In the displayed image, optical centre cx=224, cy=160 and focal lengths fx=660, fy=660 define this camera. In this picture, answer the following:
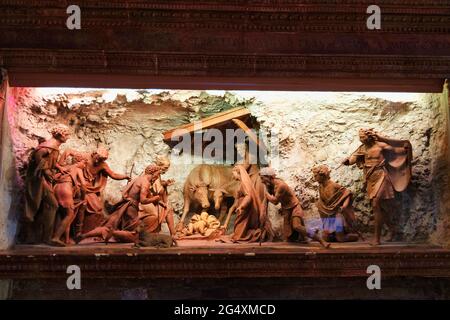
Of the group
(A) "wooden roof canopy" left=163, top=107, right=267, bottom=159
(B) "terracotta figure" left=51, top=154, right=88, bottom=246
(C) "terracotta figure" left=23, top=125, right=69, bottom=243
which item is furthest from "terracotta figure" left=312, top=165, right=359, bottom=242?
(C) "terracotta figure" left=23, top=125, right=69, bottom=243

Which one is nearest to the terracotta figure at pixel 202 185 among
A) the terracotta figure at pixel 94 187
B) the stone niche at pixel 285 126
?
the stone niche at pixel 285 126

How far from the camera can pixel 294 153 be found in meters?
7.87

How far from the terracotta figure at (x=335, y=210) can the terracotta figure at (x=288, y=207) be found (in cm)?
19

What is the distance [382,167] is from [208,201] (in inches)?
78.0

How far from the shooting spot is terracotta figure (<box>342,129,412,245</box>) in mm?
7203

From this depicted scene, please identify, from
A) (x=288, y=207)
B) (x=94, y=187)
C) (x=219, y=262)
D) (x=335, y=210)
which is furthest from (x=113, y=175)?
(x=335, y=210)

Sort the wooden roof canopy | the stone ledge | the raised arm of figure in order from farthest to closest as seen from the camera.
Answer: the wooden roof canopy < the raised arm of figure < the stone ledge

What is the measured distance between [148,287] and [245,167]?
69.4 inches

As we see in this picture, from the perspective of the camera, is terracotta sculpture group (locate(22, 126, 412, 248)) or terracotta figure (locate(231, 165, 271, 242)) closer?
terracotta sculpture group (locate(22, 126, 412, 248))

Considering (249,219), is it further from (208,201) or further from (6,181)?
(6,181)

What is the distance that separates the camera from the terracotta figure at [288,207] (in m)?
7.20

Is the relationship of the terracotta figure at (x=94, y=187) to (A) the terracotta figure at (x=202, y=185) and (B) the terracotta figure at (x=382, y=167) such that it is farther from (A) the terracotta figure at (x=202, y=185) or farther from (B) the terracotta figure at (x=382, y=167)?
(B) the terracotta figure at (x=382, y=167)

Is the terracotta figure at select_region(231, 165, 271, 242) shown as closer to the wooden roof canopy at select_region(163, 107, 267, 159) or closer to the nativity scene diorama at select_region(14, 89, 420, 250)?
the nativity scene diorama at select_region(14, 89, 420, 250)

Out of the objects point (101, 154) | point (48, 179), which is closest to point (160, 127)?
point (101, 154)
